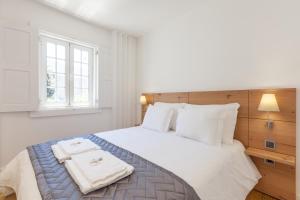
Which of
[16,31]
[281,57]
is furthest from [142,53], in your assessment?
[281,57]

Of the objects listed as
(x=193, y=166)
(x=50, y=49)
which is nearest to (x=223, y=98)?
(x=193, y=166)

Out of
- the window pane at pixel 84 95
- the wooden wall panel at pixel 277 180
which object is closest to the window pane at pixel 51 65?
the window pane at pixel 84 95

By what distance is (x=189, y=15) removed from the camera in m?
2.56

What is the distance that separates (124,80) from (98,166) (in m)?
2.49

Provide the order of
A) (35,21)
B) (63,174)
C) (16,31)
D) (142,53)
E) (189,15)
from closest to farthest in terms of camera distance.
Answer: (63,174), (16,31), (35,21), (189,15), (142,53)

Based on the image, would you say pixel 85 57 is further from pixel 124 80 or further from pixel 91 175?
pixel 91 175

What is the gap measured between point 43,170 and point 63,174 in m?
0.19

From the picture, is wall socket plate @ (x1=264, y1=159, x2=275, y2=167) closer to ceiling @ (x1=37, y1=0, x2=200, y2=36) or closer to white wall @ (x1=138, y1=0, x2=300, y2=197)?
white wall @ (x1=138, y1=0, x2=300, y2=197)

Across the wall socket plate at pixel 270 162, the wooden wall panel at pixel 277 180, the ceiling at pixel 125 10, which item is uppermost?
the ceiling at pixel 125 10

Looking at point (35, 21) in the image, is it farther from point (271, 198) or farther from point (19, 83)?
point (271, 198)

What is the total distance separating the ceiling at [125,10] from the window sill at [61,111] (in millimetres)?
1602

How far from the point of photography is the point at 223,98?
207 cm

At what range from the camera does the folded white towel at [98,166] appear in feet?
3.27

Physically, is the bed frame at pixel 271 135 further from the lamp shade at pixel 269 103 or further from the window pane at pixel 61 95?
the window pane at pixel 61 95
